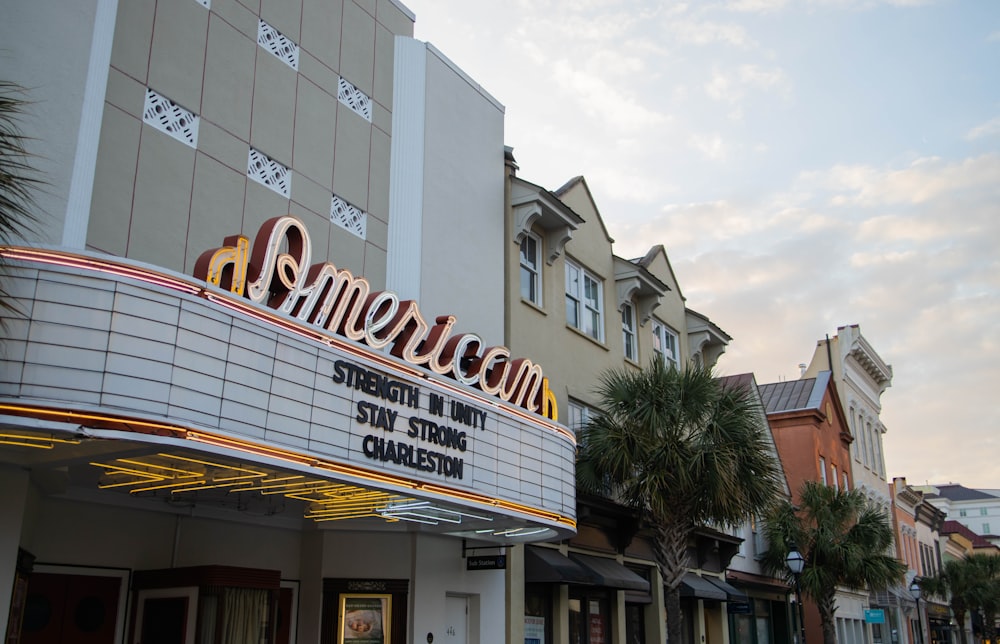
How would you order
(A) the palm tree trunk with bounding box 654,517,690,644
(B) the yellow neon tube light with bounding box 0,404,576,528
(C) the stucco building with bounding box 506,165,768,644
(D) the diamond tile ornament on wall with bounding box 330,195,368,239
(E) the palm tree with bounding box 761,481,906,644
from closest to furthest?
(B) the yellow neon tube light with bounding box 0,404,576,528
(D) the diamond tile ornament on wall with bounding box 330,195,368,239
(C) the stucco building with bounding box 506,165,768,644
(A) the palm tree trunk with bounding box 654,517,690,644
(E) the palm tree with bounding box 761,481,906,644

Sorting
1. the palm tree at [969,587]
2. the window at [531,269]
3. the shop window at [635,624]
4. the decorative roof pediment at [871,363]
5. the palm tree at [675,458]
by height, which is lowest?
the shop window at [635,624]

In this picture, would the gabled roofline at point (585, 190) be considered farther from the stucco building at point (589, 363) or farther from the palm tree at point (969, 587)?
the palm tree at point (969, 587)

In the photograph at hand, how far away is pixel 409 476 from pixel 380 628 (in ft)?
15.8

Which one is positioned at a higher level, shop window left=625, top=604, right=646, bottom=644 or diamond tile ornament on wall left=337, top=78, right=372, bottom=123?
diamond tile ornament on wall left=337, top=78, right=372, bottom=123

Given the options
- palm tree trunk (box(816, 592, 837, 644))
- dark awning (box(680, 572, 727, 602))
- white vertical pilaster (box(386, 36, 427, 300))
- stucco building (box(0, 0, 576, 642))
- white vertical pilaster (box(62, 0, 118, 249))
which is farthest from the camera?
palm tree trunk (box(816, 592, 837, 644))

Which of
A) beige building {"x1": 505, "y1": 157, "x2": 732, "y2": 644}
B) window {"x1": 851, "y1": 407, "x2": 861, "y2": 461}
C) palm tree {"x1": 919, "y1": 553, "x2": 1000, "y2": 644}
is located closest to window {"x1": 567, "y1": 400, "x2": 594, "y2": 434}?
beige building {"x1": 505, "y1": 157, "x2": 732, "y2": 644}

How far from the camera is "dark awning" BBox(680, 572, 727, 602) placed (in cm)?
2434

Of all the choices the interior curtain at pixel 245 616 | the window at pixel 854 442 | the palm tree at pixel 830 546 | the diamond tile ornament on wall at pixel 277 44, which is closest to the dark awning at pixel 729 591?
the palm tree at pixel 830 546

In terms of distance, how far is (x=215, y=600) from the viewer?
12.5m

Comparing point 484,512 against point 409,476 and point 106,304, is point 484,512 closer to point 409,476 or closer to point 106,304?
point 409,476

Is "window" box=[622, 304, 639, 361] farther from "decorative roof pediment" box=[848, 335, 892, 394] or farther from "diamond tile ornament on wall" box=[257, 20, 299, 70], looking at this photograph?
"decorative roof pediment" box=[848, 335, 892, 394]

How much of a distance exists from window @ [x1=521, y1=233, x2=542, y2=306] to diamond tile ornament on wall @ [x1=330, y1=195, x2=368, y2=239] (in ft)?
18.6

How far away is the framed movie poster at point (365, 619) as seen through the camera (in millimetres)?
15531

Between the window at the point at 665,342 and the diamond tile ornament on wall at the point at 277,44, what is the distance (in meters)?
15.6
